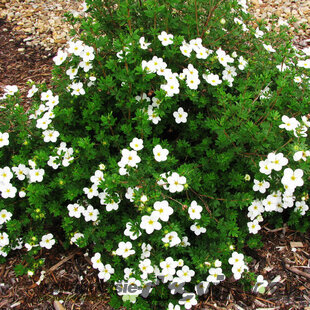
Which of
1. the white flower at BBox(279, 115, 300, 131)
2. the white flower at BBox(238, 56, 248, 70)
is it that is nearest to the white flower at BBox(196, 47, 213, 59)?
the white flower at BBox(238, 56, 248, 70)

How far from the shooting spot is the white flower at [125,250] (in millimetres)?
2672

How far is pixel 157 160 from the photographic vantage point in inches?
107

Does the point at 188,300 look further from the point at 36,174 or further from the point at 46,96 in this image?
the point at 46,96

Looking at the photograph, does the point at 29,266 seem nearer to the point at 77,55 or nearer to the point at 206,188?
the point at 206,188

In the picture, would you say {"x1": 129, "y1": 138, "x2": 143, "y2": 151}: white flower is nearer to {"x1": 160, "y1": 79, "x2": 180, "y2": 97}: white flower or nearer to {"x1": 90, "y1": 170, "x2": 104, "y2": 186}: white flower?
{"x1": 90, "y1": 170, "x2": 104, "y2": 186}: white flower

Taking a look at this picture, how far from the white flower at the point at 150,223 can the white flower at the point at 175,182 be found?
9.3 inches

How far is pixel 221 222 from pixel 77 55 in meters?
2.14

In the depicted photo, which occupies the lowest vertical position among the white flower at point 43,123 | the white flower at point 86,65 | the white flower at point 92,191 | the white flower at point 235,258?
the white flower at point 235,258

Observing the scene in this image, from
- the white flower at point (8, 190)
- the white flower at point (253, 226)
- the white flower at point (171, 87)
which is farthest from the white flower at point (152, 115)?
the white flower at point (8, 190)

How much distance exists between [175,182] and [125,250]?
0.73m

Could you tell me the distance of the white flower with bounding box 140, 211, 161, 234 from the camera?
2.42m

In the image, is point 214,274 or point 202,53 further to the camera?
point 202,53

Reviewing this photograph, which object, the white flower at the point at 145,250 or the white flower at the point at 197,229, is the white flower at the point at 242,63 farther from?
the white flower at the point at 145,250

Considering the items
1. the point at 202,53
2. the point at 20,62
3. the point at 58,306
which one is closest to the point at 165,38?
the point at 202,53
